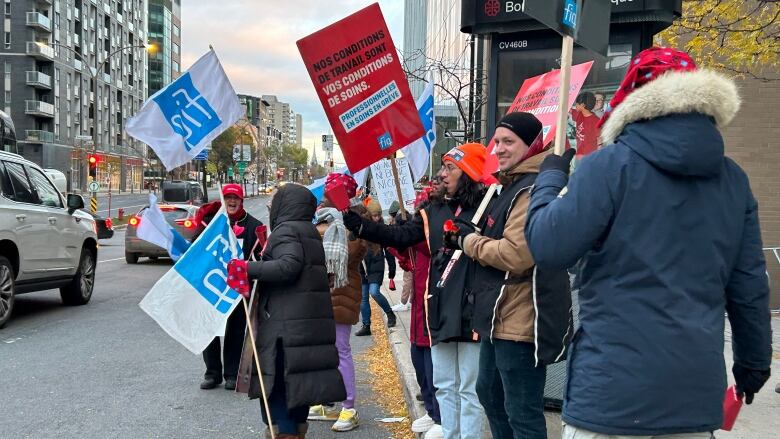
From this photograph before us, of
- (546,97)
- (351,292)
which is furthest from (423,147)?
(546,97)

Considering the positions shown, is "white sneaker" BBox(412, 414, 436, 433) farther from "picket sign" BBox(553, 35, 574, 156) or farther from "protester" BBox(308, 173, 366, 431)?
"picket sign" BBox(553, 35, 574, 156)

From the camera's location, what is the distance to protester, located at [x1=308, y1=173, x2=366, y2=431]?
4.68 m

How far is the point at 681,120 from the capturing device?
189 cm

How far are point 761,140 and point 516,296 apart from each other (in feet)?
29.3

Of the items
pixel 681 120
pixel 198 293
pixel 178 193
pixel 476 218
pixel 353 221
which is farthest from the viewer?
pixel 178 193

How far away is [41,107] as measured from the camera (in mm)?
61906

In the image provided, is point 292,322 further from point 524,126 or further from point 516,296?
point 524,126

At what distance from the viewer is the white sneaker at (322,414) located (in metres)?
5.28

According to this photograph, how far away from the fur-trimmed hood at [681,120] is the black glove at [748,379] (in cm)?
70

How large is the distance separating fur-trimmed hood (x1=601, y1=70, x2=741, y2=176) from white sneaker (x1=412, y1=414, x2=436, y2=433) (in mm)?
3194

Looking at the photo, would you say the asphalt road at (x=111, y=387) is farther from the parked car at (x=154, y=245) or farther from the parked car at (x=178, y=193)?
the parked car at (x=178, y=193)

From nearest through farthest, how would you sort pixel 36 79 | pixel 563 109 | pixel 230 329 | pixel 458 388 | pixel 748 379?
pixel 748 379, pixel 563 109, pixel 458 388, pixel 230 329, pixel 36 79

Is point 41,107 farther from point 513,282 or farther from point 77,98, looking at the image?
point 513,282

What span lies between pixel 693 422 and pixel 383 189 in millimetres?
8641
